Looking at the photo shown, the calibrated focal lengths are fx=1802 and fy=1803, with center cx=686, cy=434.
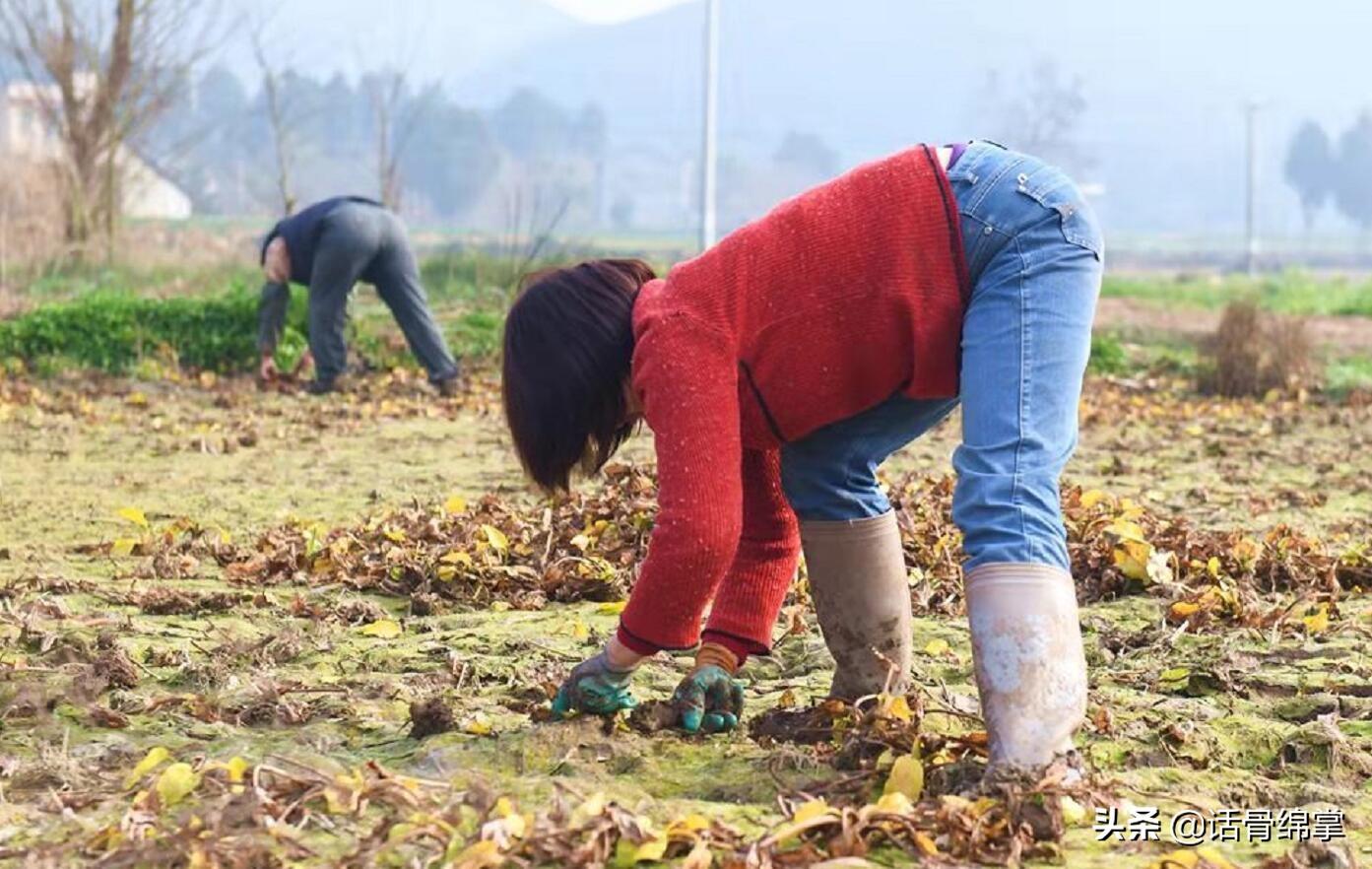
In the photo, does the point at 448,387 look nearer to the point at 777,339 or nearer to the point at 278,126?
the point at 777,339

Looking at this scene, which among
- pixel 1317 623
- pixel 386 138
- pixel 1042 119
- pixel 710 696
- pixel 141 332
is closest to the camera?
pixel 710 696

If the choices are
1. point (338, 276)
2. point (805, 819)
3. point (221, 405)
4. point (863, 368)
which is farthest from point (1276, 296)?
point (805, 819)

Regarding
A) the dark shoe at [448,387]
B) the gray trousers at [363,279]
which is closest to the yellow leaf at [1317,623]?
the gray trousers at [363,279]

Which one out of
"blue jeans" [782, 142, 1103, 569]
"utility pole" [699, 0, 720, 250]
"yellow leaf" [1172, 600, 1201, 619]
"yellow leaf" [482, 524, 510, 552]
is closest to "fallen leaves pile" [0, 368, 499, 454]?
"yellow leaf" [482, 524, 510, 552]

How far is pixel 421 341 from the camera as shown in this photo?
11758 mm

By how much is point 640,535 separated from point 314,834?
268 centimetres

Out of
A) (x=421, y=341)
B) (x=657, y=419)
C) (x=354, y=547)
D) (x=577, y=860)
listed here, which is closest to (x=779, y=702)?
(x=657, y=419)

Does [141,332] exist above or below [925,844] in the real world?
below

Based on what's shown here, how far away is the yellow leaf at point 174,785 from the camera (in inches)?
109

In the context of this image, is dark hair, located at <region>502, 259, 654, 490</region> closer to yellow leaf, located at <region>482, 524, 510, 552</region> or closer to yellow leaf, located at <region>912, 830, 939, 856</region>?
yellow leaf, located at <region>912, 830, 939, 856</region>

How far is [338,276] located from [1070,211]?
864 centimetres

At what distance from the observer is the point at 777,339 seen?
10.0 ft

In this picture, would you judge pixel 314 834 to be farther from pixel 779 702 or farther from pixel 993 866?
pixel 779 702

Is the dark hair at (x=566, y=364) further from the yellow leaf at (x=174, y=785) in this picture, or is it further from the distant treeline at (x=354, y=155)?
the distant treeline at (x=354, y=155)
